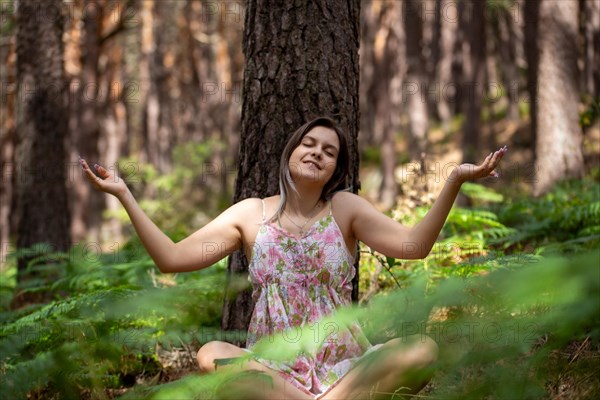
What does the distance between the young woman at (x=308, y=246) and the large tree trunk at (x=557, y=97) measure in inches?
266

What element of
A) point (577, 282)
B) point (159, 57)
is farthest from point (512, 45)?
point (577, 282)

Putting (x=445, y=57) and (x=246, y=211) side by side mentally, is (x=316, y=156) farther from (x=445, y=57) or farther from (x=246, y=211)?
(x=445, y=57)

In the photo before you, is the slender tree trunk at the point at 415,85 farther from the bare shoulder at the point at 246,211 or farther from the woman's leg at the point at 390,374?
the woman's leg at the point at 390,374

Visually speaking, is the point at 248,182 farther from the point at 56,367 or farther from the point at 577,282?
the point at 577,282

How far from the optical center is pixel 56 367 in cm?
258

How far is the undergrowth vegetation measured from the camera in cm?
156

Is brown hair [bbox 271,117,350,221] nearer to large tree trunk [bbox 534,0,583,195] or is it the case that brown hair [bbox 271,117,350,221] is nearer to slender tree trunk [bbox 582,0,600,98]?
large tree trunk [bbox 534,0,583,195]

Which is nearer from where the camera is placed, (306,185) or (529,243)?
(306,185)

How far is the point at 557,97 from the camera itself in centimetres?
966

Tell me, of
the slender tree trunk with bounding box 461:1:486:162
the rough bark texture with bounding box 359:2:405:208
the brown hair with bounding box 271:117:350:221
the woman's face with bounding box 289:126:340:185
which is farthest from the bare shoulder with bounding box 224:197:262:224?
the rough bark texture with bounding box 359:2:405:208

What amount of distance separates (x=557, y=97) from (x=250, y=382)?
8318mm

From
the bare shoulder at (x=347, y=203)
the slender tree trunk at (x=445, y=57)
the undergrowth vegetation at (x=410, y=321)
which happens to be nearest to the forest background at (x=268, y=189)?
the undergrowth vegetation at (x=410, y=321)

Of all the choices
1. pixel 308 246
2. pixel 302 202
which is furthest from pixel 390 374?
pixel 302 202

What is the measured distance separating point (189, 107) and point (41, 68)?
2869 cm
